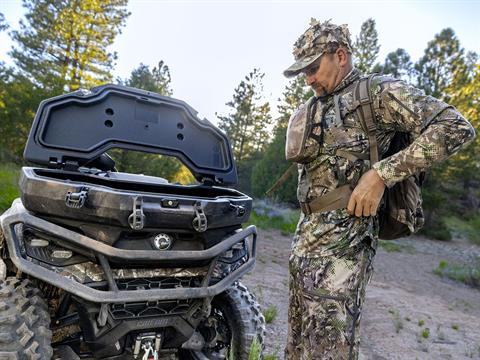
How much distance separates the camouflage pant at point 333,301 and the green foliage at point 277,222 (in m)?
10.9

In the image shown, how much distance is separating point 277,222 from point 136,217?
12.6 m

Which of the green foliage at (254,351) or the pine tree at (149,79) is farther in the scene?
the pine tree at (149,79)

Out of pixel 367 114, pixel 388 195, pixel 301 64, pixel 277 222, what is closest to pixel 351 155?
pixel 367 114


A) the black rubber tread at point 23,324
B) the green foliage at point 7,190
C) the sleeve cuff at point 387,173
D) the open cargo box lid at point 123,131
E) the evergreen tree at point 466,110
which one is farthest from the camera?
the evergreen tree at point 466,110

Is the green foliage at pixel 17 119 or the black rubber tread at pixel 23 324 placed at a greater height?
the green foliage at pixel 17 119

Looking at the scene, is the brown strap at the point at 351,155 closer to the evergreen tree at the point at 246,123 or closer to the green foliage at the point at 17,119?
the green foliage at the point at 17,119

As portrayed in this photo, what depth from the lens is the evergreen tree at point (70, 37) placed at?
2034 cm

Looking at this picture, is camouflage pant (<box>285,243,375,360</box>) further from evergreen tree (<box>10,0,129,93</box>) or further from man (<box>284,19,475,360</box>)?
evergreen tree (<box>10,0,129,93</box>)

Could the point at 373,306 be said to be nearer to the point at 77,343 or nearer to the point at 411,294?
the point at 411,294

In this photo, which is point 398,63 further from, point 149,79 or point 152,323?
point 152,323

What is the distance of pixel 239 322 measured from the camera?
8.16 feet

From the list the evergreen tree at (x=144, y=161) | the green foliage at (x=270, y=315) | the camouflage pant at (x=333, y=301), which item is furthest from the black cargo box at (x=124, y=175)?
the evergreen tree at (x=144, y=161)

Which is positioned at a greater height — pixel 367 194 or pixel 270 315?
pixel 367 194

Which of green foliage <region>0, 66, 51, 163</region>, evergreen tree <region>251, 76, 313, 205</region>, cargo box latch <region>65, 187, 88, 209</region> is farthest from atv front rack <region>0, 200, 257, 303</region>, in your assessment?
evergreen tree <region>251, 76, 313, 205</region>
